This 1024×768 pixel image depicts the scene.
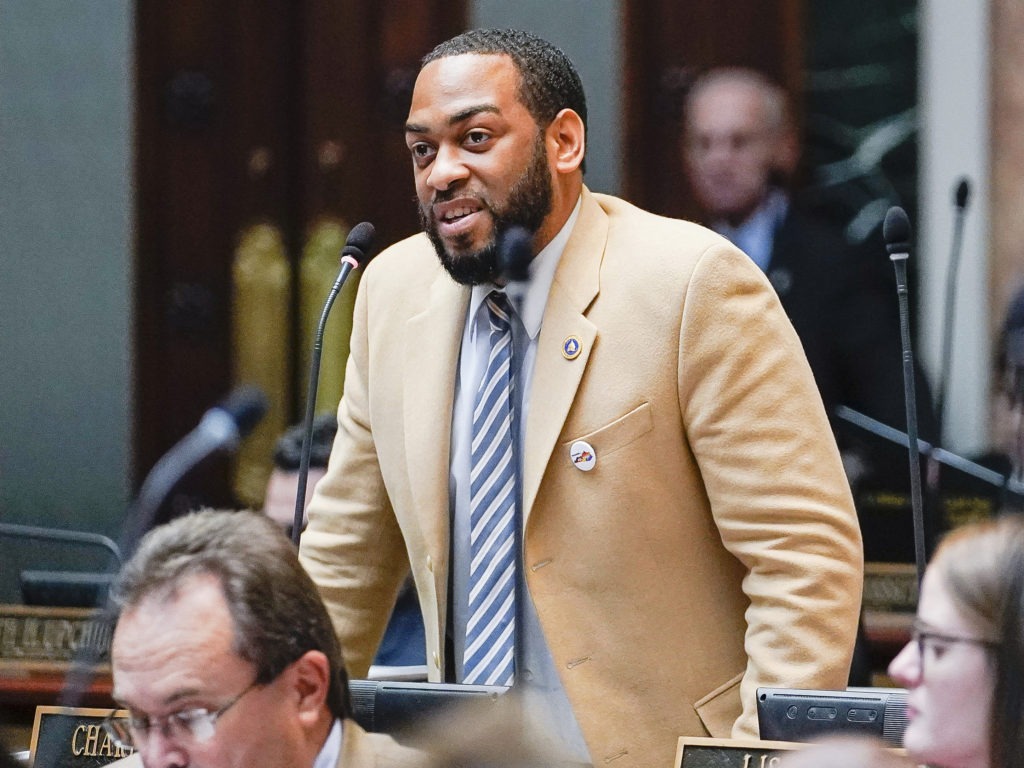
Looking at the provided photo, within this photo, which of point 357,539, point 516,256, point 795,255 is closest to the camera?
point 516,256

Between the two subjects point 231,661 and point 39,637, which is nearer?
point 231,661

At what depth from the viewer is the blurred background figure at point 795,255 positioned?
3.73 meters

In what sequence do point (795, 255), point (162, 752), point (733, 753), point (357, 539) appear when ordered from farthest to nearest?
point (795, 255), point (357, 539), point (733, 753), point (162, 752)

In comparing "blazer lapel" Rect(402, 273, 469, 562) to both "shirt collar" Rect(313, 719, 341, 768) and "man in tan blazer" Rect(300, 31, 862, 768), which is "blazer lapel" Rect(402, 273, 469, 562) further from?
"shirt collar" Rect(313, 719, 341, 768)

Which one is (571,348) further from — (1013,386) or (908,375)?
(1013,386)

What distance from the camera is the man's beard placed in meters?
2.57

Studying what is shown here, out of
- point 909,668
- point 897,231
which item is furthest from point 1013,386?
point 909,668

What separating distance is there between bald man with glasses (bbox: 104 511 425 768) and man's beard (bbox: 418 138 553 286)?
0.73m

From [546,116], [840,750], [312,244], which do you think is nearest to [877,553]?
[312,244]

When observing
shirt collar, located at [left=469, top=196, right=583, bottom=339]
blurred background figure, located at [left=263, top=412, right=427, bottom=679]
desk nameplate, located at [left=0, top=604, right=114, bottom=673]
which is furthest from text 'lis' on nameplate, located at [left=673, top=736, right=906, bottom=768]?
desk nameplate, located at [left=0, top=604, right=114, bottom=673]

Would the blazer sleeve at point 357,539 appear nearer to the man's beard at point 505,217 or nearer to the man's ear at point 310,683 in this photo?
the man's beard at point 505,217

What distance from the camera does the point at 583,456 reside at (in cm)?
253

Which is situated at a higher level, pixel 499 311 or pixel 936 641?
pixel 499 311

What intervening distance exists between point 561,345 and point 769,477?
1.17 feet
